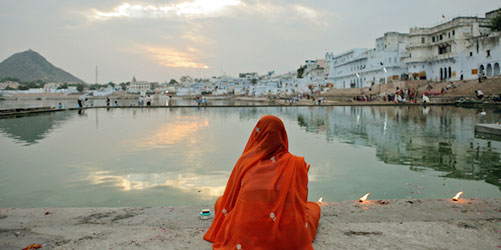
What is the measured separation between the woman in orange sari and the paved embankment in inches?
16.1

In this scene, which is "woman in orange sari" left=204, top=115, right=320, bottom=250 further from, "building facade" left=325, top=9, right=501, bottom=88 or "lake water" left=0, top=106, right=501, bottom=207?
"building facade" left=325, top=9, right=501, bottom=88

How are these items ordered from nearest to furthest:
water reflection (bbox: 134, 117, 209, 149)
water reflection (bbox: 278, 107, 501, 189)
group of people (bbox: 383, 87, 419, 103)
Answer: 1. water reflection (bbox: 278, 107, 501, 189)
2. water reflection (bbox: 134, 117, 209, 149)
3. group of people (bbox: 383, 87, 419, 103)

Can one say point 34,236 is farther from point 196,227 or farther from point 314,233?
point 314,233

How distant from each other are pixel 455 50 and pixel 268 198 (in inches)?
1963

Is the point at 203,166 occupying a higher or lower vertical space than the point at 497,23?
lower

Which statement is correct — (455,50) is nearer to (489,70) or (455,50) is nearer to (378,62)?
(489,70)

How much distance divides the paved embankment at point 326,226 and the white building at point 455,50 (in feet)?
135

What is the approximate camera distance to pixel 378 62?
183 ft

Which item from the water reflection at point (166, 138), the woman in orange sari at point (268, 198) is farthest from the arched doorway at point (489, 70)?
the woman in orange sari at point (268, 198)

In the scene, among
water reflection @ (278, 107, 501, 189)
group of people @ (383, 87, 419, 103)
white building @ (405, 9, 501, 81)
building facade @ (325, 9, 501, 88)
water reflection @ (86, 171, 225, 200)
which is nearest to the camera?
water reflection @ (86, 171, 225, 200)

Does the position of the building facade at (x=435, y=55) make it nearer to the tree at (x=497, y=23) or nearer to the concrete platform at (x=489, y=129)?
the tree at (x=497, y=23)

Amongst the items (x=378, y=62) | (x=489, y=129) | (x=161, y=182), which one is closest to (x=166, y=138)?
(x=161, y=182)

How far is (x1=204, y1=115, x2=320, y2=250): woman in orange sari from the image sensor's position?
294 cm

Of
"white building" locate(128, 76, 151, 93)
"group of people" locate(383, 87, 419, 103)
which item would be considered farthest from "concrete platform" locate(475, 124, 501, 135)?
"white building" locate(128, 76, 151, 93)
